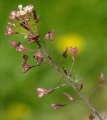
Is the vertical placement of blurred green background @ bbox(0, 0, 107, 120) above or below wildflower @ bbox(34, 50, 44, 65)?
above

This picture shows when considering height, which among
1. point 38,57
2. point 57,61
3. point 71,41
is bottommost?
point 38,57

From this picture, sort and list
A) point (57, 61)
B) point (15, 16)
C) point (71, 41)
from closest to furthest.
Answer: point (15, 16), point (57, 61), point (71, 41)

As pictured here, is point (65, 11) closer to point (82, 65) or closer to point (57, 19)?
point (57, 19)

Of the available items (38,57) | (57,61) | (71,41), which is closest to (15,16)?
(38,57)

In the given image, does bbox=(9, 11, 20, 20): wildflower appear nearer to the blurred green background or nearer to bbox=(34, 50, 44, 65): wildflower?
bbox=(34, 50, 44, 65): wildflower

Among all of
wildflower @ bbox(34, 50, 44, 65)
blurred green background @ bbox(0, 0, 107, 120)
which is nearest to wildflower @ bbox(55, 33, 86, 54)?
blurred green background @ bbox(0, 0, 107, 120)

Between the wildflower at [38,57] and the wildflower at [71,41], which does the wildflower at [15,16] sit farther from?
the wildflower at [71,41]

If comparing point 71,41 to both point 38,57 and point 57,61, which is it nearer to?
point 57,61

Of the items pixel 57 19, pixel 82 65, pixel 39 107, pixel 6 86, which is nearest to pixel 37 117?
pixel 39 107
